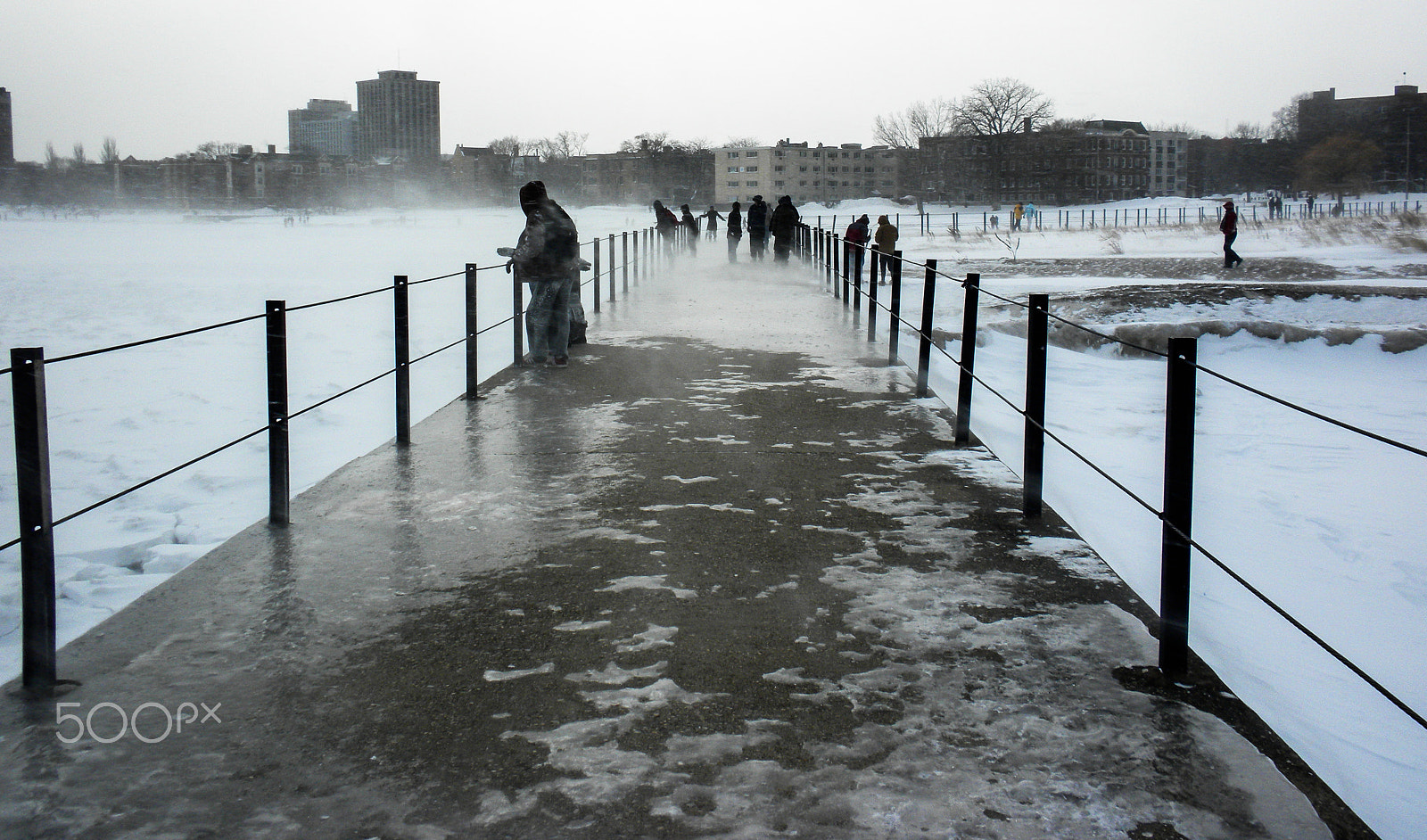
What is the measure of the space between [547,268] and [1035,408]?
A: 6.34 m

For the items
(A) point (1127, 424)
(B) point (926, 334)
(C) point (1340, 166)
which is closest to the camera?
(B) point (926, 334)

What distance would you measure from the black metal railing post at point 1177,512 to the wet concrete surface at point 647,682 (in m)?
0.14

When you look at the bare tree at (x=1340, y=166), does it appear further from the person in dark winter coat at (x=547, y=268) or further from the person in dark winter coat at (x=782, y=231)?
the person in dark winter coat at (x=547, y=268)

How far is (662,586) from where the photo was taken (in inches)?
177

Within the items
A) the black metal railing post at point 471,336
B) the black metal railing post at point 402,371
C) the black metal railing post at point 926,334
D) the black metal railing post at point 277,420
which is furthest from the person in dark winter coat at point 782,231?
the black metal railing post at point 277,420

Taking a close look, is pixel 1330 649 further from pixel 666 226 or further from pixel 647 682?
pixel 666 226

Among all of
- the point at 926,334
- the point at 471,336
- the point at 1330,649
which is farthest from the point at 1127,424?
the point at 1330,649

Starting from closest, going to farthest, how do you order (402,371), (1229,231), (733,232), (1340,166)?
1. (402,371)
2. (1229,231)
3. (733,232)
4. (1340,166)

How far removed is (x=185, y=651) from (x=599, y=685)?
1.47 m

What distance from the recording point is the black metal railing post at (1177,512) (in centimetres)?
363

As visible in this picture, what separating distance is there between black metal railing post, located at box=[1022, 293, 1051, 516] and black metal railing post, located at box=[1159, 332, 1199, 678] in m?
1.67

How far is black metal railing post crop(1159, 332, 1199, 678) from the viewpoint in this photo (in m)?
3.63

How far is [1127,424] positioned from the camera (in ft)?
44.9

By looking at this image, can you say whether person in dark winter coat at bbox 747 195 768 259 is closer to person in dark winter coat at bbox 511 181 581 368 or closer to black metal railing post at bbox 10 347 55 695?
person in dark winter coat at bbox 511 181 581 368
